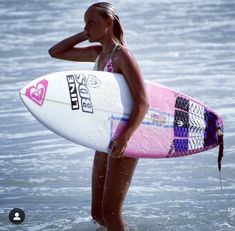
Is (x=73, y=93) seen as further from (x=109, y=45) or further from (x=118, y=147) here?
(x=118, y=147)

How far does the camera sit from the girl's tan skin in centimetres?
466

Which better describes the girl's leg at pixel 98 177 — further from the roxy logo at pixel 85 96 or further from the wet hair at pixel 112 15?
the wet hair at pixel 112 15

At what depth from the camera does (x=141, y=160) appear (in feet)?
24.5

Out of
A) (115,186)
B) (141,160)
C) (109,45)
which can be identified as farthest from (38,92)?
(141,160)

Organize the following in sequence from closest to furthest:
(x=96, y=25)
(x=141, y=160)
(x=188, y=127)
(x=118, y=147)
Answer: (x=118, y=147) < (x=96, y=25) < (x=188, y=127) < (x=141, y=160)

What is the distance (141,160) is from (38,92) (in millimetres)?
2462

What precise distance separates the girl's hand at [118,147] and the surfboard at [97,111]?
6.3 inches

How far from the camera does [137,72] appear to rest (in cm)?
464

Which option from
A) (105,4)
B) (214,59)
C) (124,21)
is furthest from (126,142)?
(124,21)

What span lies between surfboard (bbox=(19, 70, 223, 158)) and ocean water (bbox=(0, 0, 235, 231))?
67 centimetres

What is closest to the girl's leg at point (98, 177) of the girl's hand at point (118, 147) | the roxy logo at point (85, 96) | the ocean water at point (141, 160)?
the roxy logo at point (85, 96)

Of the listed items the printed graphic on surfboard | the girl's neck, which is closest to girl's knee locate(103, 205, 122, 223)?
the printed graphic on surfboard

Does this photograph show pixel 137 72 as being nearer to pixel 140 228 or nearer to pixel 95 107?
pixel 95 107

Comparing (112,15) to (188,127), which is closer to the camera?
(112,15)
